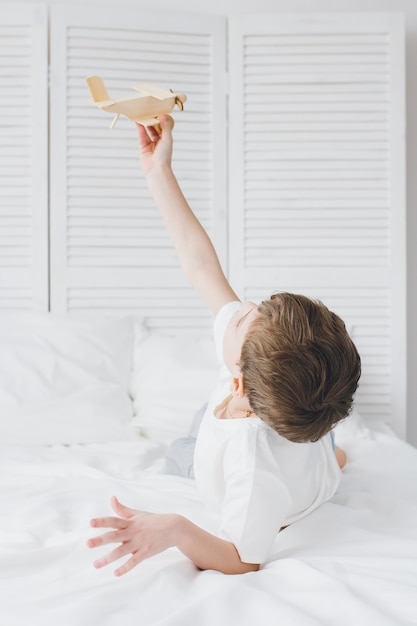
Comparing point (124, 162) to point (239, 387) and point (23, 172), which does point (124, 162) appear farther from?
point (239, 387)

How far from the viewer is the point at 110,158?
2535 millimetres

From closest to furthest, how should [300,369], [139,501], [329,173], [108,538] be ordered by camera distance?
[108,538]
[300,369]
[139,501]
[329,173]

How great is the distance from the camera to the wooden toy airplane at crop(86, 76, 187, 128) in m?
1.40

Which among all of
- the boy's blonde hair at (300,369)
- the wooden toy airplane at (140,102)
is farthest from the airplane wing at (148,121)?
the boy's blonde hair at (300,369)

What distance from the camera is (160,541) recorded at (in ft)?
3.32

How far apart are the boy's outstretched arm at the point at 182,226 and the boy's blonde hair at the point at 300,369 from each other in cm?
43

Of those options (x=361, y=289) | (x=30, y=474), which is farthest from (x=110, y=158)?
(x=30, y=474)

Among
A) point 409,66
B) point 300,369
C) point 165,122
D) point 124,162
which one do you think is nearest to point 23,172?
point 124,162

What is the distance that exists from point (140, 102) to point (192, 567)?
0.92 m

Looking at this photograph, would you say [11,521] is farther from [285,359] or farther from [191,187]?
[191,187]

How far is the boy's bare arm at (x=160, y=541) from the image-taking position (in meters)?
0.96

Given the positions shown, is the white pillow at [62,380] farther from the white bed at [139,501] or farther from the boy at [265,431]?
the boy at [265,431]

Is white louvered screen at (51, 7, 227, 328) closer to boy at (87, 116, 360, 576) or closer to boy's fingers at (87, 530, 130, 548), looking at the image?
boy at (87, 116, 360, 576)

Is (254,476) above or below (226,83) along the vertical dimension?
below
